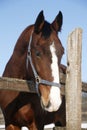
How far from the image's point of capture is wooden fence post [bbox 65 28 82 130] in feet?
13.5

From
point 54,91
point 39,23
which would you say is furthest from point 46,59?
point 39,23

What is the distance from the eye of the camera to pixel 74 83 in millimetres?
4172

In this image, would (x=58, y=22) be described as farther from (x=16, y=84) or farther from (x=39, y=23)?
(x=16, y=84)

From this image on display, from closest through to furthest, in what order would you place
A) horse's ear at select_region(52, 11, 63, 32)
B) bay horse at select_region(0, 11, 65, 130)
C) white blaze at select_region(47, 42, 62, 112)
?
white blaze at select_region(47, 42, 62, 112) → bay horse at select_region(0, 11, 65, 130) → horse's ear at select_region(52, 11, 63, 32)

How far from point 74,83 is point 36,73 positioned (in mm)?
613

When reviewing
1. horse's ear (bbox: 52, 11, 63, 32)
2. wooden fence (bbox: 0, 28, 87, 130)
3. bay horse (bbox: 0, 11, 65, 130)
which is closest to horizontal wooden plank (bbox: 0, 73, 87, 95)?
wooden fence (bbox: 0, 28, 87, 130)

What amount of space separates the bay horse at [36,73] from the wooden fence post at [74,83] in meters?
0.14

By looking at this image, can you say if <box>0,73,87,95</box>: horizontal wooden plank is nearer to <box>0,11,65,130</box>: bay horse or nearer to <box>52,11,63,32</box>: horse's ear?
<box>0,11,65,130</box>: bay horse

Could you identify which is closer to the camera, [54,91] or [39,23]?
[54,91]

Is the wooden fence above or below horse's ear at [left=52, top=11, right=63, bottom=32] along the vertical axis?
below

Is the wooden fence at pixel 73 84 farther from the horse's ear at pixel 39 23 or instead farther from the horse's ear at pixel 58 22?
the horse's ear at pixel 58 22

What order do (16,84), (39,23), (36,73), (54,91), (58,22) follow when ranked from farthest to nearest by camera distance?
1. (58,22)
2. (39,23)
3. (36,73)
4. (16,84)
5. (54,91)

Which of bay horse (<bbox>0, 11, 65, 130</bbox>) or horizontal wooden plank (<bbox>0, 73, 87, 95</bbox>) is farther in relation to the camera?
bay horse (<bbox>0, 11, 65, 130</bbox>)

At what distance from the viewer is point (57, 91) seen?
4090mm
